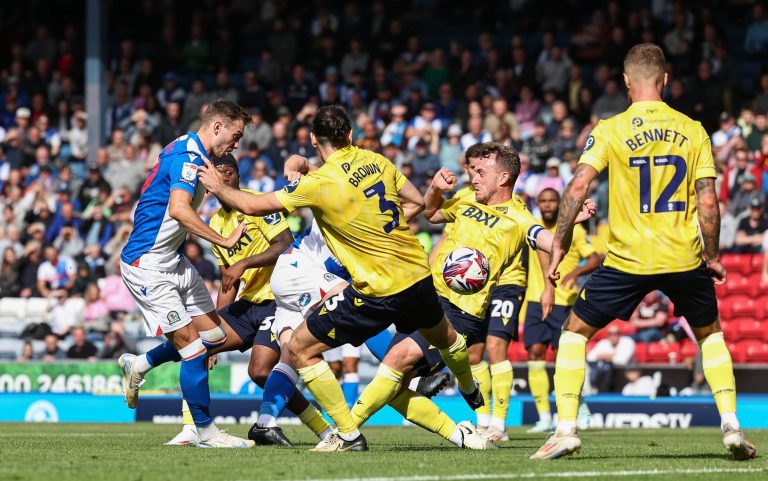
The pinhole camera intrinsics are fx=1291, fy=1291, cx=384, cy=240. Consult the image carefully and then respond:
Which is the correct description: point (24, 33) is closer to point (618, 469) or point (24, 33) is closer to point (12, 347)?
point (12, 347)

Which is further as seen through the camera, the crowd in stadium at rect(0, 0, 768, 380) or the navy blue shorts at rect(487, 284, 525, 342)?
the crowd in stadium at rect(0, 0, 768, 380)

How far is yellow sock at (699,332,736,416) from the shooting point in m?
8.17

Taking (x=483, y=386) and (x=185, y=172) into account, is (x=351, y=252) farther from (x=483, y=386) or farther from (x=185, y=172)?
(x=483, y=386)

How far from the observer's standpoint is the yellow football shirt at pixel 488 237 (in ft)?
33.3

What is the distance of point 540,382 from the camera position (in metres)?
13.9

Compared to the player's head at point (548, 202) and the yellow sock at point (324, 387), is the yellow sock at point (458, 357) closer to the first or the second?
the yellow sock at point (324, 387)

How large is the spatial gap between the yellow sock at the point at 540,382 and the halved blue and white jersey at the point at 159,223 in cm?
516

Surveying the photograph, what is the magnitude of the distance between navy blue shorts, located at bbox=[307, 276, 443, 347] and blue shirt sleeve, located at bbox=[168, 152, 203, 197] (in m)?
1.53

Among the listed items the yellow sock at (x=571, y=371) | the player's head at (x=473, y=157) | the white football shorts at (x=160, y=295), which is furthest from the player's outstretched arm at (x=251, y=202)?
the player's head at (x=473, y=157)

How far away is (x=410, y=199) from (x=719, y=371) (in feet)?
7.95

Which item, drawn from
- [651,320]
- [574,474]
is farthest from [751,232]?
[574,474]

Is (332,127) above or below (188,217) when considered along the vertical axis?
above

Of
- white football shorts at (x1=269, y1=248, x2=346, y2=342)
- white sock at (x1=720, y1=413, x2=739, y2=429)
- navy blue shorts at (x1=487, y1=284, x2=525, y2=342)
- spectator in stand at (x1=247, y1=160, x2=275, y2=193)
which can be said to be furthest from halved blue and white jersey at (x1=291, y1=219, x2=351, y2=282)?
spectator in stand at (x1=247, y1=160, x2=275, y2=193)

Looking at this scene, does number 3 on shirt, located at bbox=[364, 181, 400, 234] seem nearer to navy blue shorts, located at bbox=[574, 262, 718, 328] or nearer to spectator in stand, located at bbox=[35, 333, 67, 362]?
navy blue shorts, located at bbox=[574, 262, 718, 328]
